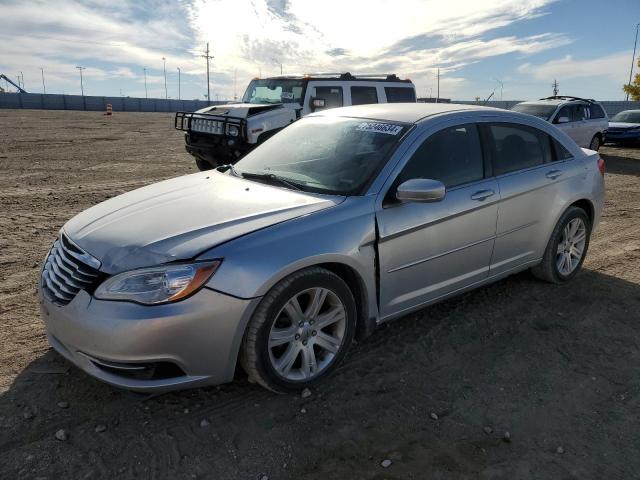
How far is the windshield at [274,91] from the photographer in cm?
1005

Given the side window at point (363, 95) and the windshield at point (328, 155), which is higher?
the side window at point (363, 95)

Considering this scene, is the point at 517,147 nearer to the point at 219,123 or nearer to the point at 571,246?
the point at 571,246

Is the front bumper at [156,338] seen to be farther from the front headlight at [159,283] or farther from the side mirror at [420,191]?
the side mirror at [420,191]

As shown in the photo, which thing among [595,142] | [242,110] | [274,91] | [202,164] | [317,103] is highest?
[274,91]

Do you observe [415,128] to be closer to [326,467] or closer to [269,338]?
[269,338]

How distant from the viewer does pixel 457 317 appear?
4.02 meters

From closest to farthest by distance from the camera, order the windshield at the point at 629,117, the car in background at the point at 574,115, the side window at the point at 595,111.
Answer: the car in background at the point at 574,115, the side window at the point at 595,111, the windshield at the point at 629,117

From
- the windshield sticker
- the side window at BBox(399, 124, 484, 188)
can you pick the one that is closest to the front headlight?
the side window at BBox(399, 124, 484, 188)

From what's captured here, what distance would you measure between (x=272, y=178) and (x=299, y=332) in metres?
1.19

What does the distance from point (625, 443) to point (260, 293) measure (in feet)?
6.62

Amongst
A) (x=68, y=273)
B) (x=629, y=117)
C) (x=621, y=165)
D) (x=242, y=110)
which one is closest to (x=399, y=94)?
(x=242, y=110)

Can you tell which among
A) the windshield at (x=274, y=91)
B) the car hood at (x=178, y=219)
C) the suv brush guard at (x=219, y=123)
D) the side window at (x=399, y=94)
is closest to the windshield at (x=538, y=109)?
the side window at (x=399, y=94)

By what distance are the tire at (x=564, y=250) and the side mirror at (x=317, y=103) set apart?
18.9ft

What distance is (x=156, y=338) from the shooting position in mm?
2496
